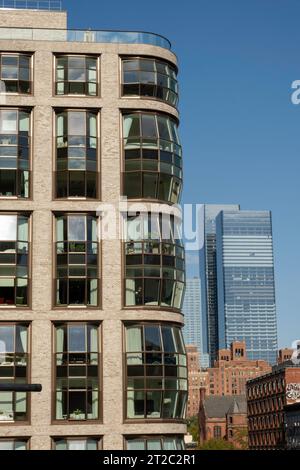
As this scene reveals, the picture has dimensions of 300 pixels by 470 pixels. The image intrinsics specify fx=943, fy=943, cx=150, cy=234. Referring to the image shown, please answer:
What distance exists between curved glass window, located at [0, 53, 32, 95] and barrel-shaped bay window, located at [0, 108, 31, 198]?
1138 mm

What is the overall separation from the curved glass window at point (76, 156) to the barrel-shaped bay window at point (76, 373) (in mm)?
6762

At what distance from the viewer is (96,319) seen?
147ft

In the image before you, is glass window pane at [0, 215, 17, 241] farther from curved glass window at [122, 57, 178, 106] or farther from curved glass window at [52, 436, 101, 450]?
curved glass window at [52, 436, 101, 450]

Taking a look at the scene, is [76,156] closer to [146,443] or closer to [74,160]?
[74,160]

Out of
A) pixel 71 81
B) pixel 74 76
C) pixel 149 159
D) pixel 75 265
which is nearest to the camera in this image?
pixel 75 265

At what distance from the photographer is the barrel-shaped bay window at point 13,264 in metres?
44.6

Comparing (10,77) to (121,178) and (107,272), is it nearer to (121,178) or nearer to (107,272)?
(121,178)

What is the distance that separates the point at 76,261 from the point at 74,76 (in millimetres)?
9617

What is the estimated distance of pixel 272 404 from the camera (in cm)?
17375

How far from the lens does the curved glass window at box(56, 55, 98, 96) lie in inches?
1869

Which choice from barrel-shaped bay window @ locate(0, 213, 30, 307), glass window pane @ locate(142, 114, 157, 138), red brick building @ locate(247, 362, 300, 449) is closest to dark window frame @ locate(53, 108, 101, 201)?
glass window pane @ locate(142, 114, 157, 138)

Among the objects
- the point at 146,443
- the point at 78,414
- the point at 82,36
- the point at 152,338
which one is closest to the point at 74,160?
the point at 82,36
